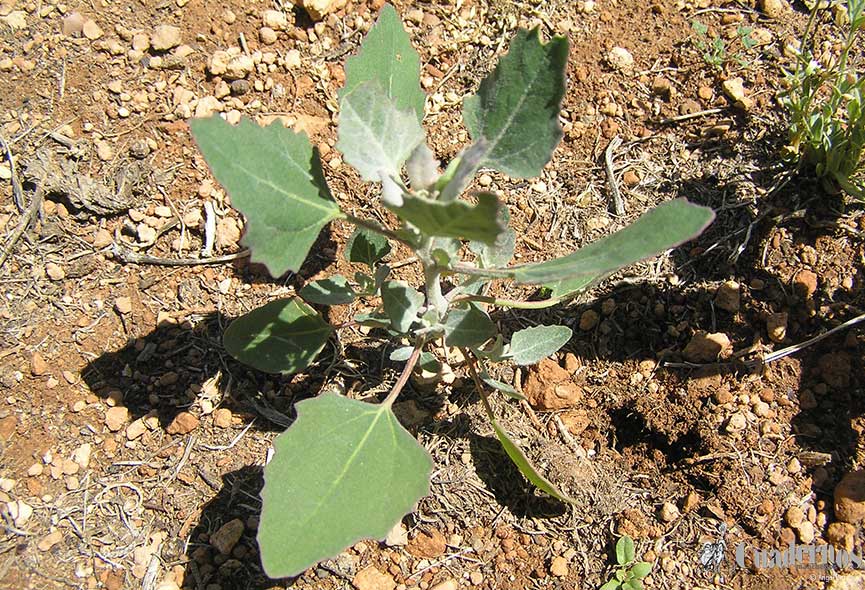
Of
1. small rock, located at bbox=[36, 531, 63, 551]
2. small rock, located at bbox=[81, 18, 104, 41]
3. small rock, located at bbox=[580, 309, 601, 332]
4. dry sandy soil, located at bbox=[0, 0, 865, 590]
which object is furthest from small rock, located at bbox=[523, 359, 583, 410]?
small rock, located at bbox=[81, 18, 104, 41]

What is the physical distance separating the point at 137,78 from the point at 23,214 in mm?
629

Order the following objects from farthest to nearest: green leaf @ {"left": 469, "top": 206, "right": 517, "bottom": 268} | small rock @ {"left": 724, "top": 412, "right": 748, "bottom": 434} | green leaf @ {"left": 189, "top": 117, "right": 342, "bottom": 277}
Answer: small rock @ {"left": 724, "top": 412, "right": 748, "bottom": 434}
green leaf @ {"left": 469, "top": 206, "right": 517, "bottom": 268}
green leaf @ {"left": 189, "top": 117, "right": 342, "bottom": 277}

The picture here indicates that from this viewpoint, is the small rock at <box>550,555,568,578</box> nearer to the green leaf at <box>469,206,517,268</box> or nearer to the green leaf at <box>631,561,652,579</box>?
the green leaf at <box>631,561,652,579</box>

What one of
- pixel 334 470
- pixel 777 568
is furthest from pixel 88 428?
pixel 777 568

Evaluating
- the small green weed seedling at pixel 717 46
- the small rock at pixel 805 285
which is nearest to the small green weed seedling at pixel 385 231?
the small rock at pixel 805 285

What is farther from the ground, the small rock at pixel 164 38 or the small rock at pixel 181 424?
the small rock at pixel 164 38

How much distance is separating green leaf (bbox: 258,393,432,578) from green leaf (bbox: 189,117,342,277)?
430 millimetres

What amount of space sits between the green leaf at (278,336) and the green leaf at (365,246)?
0.21 meters

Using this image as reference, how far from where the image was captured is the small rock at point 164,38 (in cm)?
251

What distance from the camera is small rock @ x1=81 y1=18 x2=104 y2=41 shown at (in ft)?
8.20

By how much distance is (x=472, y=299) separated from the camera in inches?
72.0

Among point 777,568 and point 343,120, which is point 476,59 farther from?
point 777,568

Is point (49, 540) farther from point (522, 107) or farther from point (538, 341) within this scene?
point (522, 107)

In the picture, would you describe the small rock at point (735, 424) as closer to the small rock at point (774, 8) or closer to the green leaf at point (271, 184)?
the green leaf at point (271, 184)
